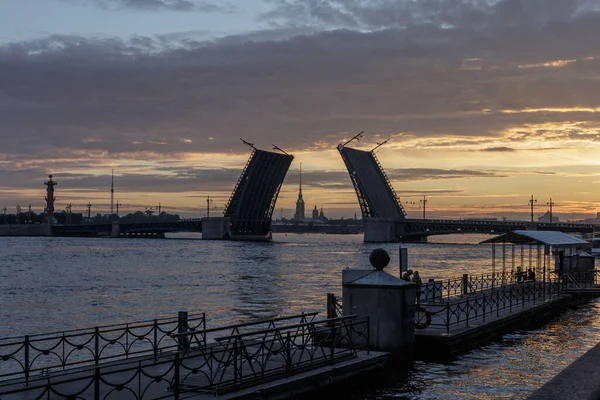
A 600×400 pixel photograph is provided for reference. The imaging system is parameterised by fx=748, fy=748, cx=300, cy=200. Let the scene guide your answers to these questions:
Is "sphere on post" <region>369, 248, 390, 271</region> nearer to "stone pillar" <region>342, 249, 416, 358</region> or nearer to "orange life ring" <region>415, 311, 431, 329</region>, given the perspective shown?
"stone pillar" <region>342, 249, 416, 358</region>

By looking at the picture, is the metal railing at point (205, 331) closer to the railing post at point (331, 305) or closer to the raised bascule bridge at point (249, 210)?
the railing post at point (331, 305)

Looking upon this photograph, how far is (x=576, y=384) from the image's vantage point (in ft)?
25.6

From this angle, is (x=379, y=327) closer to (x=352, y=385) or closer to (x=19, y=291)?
(x=352, y=385)

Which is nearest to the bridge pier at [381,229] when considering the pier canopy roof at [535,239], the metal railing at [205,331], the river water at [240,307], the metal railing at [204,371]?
the river water at [240,307]

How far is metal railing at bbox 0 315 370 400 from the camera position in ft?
36.9

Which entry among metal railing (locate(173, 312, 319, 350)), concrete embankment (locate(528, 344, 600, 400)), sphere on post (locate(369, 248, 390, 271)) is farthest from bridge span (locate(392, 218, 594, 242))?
concrete embankment (locate(528, 344, 600, 400))

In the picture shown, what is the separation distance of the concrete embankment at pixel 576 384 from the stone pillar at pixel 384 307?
289 inches

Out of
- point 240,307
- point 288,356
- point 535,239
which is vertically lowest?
point 240,307

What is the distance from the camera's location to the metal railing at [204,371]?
1123 cm

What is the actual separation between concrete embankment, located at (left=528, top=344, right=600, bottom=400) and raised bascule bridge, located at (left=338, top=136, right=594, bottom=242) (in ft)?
355

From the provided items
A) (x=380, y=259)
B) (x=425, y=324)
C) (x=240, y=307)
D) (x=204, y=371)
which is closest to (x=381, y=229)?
(x=240, y=307)

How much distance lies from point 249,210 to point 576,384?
5222 inches

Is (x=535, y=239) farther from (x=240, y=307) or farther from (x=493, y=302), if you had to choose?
(x=240, y=307)

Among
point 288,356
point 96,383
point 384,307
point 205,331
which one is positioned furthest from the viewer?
point 384,307
